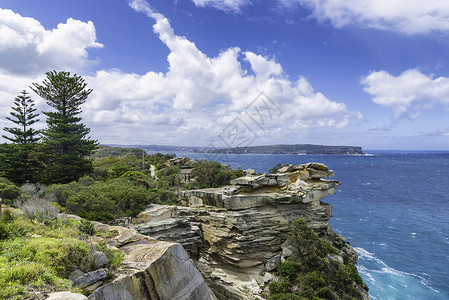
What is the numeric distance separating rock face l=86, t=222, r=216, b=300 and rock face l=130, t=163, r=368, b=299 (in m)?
7.00

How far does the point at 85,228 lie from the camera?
8344 mm

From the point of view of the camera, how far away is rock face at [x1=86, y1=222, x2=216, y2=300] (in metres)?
5.53

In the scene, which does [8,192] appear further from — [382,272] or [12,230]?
[382,272]

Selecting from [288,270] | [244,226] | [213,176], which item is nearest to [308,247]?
[288,270]

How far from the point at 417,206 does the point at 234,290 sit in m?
39.9

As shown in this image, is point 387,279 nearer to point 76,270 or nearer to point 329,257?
point 329,257

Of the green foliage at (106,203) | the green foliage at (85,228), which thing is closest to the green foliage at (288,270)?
the green foliage at (106,203)

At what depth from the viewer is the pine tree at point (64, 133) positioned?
23172 millimetres

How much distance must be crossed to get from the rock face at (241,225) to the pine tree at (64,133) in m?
13.4

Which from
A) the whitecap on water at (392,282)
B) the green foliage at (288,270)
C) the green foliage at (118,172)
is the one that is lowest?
the whitecap on water at (392,282)

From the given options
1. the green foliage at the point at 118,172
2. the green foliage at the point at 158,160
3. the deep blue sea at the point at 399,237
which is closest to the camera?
the deep blue sea at the point at 399,237

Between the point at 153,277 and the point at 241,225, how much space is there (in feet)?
31.4

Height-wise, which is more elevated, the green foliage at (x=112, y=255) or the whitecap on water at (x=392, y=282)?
the green foliage at (x=112, y=255)

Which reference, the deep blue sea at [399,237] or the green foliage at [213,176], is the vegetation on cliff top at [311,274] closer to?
the deep blue sea at [399,237]
